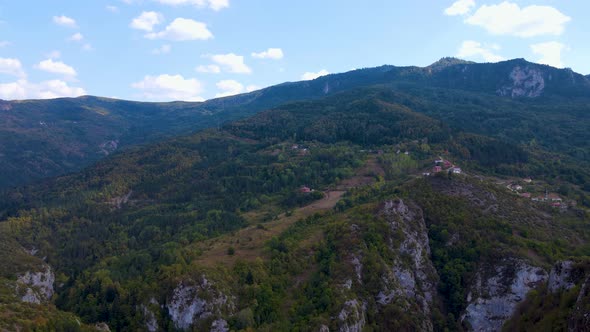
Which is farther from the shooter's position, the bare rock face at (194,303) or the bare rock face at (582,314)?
the bare rock face at (194,303)

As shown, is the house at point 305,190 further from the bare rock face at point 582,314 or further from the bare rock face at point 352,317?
the bare rock face at point 582,314

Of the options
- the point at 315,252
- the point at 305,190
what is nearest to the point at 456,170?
the point at 305,190

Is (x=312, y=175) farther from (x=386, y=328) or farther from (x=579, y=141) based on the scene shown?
(x=579, y=141)

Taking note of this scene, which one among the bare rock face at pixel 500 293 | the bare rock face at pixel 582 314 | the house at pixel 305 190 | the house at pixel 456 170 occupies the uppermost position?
the bare rock face at pixel 582 314

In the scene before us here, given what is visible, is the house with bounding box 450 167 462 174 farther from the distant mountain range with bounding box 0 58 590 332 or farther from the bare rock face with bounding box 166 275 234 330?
the bare rock face with bounding box 166 275 234 330

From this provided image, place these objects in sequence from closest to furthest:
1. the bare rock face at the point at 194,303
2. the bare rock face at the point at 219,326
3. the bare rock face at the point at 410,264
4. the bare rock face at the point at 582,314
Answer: the bare rock face at the point at 582,314 → the bare rock face at the point at 219,326 → the bare rock face at the point at 194,303 → the bare rock face at the point at 410,264

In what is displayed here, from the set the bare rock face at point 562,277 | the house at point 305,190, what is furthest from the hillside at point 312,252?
the house at point 305,190

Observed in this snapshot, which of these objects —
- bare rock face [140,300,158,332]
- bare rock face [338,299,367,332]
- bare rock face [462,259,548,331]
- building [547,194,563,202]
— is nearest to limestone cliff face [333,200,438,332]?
bare rock face [338,299,367,332]

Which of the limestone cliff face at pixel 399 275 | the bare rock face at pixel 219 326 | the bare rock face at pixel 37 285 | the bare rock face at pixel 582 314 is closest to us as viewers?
the bare rock face at pixel 582 314
